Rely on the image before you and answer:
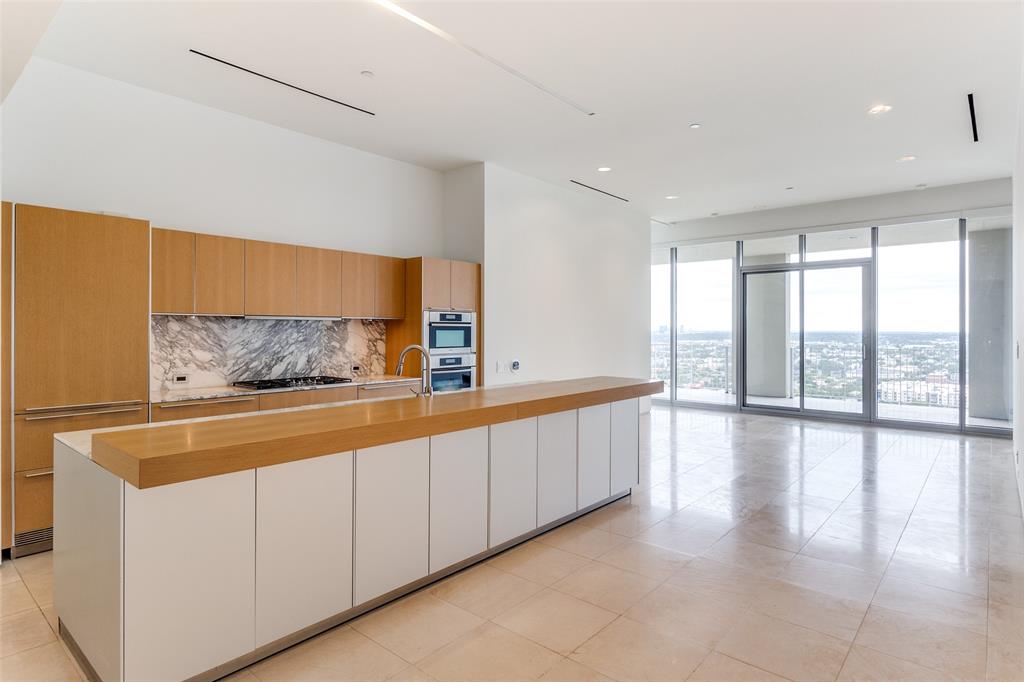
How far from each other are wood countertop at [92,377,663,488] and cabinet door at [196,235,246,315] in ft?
6.54

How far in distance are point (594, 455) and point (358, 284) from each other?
9.13ft

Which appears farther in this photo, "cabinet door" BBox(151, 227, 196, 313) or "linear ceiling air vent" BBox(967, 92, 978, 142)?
"linear ceiling air vent" BBox(967, 92, 978, 142)

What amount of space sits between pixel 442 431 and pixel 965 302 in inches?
305

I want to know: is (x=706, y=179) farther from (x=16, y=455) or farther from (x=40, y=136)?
(x=16, y=455)

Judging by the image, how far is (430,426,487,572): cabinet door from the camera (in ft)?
9.29

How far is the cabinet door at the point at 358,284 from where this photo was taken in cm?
521

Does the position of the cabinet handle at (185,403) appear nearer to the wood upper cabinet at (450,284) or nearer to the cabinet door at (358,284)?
the cabinet door at (358,284)

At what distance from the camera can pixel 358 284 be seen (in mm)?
5312

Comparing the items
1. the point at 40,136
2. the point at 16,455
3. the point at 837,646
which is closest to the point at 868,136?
the point at 837,646

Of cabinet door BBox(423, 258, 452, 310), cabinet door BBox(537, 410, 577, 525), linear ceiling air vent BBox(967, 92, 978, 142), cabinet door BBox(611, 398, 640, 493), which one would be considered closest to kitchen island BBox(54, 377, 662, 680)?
cabinet door BBox(537, 410, 577, 525)

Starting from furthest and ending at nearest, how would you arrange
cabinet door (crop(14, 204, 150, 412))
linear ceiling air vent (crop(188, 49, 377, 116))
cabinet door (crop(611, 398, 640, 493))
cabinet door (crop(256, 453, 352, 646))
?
cabinet door (crop(611, 398, 640, 493)) < linear ceiling air vent (crop(188, 49, 377, 116)) < cabinet door (crop(14, 204, 150, 412)) < cabinet door (crop(256, 453, 352, 646))

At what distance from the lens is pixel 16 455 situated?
3.29 metres

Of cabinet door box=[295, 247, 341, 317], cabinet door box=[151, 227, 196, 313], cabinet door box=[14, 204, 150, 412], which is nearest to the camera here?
cabinet door box=[14, 204, 150, 412]

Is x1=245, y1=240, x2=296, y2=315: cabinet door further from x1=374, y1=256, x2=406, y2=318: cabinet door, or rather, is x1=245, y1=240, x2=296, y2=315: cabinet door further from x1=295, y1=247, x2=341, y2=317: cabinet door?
x1=374, y1=256, x2=406, y2=318: cabinet door
